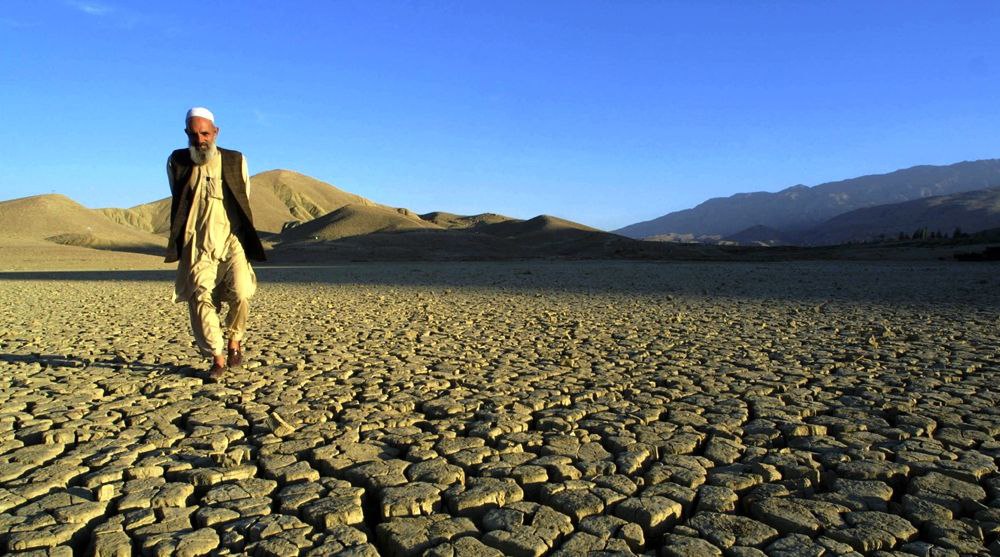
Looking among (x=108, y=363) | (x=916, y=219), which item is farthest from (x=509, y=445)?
(x=916, y=219)

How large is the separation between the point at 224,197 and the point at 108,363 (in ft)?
5.32

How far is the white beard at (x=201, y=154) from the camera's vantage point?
4.02 metres

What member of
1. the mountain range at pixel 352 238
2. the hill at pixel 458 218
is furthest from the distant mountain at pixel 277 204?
the hill at pixel 458 218

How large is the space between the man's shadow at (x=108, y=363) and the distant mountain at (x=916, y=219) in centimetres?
8362

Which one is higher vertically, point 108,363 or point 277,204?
point 277,204

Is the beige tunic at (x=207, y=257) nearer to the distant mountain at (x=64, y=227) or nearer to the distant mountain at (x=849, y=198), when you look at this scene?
the distant mountain at (x=64, y=227)

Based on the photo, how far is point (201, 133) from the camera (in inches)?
156

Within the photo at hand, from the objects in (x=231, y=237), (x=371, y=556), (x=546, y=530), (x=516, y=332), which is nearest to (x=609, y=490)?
(x=546, y=530)

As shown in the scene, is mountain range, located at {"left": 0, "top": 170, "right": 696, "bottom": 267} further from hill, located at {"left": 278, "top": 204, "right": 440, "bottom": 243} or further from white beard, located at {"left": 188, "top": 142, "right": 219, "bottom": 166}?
white beard, located at {"left": 188, "top": 142, "right": 219, "bottom": 166}

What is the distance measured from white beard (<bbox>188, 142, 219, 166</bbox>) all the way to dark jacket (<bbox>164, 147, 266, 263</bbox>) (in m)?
0.05

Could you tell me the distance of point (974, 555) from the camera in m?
1.84

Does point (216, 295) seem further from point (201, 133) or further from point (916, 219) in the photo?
point (916, 219)

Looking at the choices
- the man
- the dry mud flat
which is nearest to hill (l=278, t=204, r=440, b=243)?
the dry mud flat

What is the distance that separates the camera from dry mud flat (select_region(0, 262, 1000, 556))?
2.00 metres
